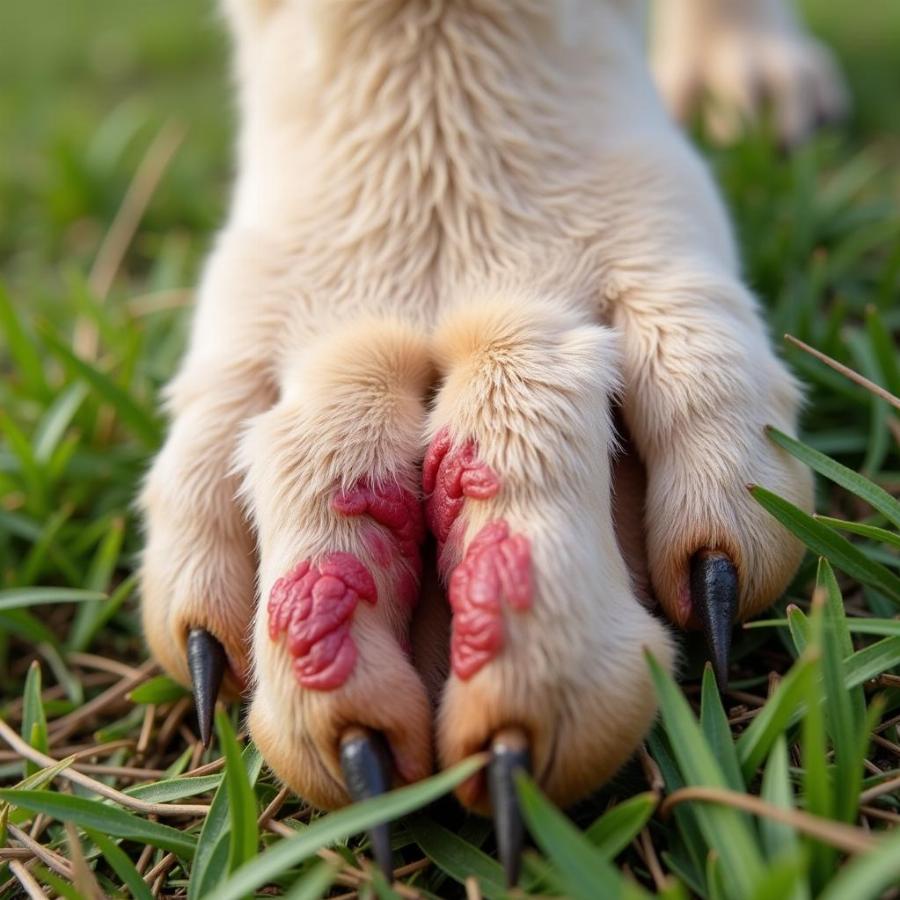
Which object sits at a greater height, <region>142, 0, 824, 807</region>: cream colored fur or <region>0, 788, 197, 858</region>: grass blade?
<region>142, 0, 824, 807</region>: cream colored fur

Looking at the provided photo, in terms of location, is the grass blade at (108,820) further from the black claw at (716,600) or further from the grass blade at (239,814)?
the black claw at (716,600)

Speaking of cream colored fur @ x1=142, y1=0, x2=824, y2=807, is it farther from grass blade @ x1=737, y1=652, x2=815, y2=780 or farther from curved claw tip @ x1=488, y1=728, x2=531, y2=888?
grass blade @ x1=737, y1=652, x2=815, y2=780

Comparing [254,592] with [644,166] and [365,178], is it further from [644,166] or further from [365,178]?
[644,166]

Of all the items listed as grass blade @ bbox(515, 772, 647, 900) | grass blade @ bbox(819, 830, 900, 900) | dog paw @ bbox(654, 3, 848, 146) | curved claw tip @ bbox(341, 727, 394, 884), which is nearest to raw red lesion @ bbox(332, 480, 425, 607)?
curved claw tip @ bbox(341, 727, 394, 884)

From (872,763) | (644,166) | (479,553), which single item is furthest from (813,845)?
(644,166)

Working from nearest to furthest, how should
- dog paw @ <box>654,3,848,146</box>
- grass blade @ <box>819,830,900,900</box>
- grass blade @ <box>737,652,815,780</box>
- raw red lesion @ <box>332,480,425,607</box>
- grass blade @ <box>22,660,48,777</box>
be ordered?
grass blade @ <box>819,830,900,900</box>, grass blade @ <box>737,652,815,780</box>, raw red lesion @ <box>332,480,425,607</box>, grass blade @ <box>22,660,48,777</box>, dog paw @ <box>654,3,848,146</box>

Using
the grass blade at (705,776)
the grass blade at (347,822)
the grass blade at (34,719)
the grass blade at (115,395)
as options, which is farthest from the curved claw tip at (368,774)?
the grass blade at (115,395)

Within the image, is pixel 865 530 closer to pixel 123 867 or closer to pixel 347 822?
pixel 347 822
